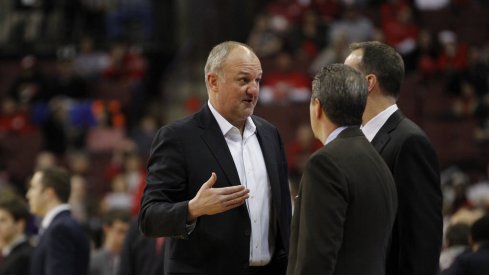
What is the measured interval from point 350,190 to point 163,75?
14534mm

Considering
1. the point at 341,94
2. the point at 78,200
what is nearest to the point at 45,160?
the point at 78,200

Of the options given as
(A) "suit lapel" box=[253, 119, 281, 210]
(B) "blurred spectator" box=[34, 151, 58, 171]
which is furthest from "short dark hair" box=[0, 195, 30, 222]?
(B) "blurred spectator" box=[34, 151, 58, 171]

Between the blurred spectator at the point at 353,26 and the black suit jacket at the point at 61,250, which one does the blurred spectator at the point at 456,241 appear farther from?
the blurred spectator at the point at 353,26

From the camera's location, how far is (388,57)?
15.9 ft

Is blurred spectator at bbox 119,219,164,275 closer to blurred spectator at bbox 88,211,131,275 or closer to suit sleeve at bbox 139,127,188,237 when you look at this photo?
blurred spectator at bbox 88,211,131,275

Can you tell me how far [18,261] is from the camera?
685 centimetres

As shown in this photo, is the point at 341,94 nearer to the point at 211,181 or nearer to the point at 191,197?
the point at 211,181

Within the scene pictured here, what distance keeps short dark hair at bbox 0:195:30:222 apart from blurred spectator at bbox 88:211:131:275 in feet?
4.41

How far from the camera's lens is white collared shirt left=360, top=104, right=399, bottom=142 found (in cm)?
484

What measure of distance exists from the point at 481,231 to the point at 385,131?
171cm

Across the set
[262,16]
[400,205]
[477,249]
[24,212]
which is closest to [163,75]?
[262,16]

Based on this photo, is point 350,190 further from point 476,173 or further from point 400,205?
point 476,173

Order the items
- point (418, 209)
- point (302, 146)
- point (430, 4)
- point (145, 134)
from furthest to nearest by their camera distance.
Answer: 1. point (430, 4)
2. point (145, 134)
3. point (302, 146)
4. point (418, 209)

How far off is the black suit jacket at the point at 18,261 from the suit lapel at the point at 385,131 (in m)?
3.08
